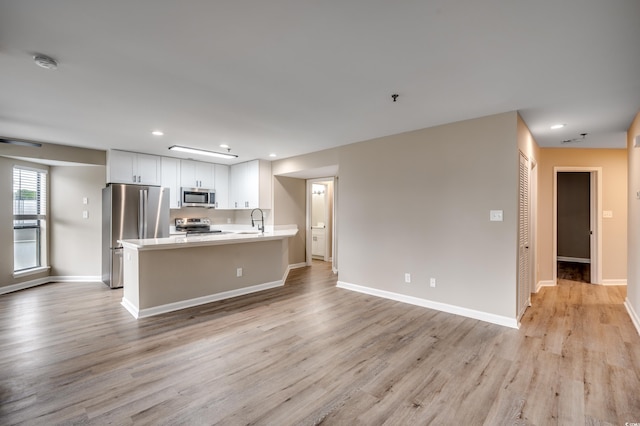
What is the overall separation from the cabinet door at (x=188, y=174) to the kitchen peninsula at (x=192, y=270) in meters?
2.24

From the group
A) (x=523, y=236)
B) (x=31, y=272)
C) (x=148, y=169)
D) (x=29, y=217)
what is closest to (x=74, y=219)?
(x=29, y=217)

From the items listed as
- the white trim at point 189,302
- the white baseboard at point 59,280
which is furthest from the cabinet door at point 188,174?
the white trim at point 189,302

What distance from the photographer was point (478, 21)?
5.86ft

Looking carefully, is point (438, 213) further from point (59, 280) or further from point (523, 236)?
point (59, 280)

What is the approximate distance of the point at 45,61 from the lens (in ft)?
7.23

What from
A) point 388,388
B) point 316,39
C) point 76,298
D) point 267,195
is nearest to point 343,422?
point 388,388

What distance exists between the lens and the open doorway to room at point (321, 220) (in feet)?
23.3

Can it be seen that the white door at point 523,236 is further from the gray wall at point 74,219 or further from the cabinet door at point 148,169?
the gray wall at point 74,219

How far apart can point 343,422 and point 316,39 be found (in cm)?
247

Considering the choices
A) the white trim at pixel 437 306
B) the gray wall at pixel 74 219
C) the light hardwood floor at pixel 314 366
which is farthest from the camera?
the gray wall at pixel 74 219

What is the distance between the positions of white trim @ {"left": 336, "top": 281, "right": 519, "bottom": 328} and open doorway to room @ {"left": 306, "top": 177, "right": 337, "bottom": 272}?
1743 millimetres

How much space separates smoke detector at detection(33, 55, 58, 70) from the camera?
2.18 meters

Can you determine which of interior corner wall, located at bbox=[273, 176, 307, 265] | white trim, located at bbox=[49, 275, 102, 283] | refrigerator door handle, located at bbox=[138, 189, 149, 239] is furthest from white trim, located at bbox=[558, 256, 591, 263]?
white trim, located at bbox=[49, 275, 102, 283]

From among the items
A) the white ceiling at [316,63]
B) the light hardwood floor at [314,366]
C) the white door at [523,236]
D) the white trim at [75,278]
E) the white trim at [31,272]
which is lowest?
the light hardwood floor at [314,366]
